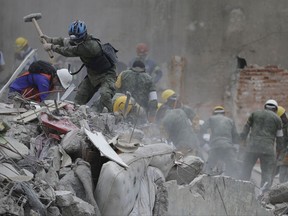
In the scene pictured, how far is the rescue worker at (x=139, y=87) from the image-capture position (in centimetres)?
1387

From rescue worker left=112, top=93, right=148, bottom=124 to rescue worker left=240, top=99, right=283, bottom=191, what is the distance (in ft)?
7.19

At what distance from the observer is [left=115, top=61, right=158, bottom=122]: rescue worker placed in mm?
13867

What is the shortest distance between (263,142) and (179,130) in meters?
1.38

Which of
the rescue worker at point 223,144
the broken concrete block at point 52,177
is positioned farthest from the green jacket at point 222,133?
the broken concrete block at point 52,177

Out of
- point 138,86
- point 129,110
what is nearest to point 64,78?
point 129,110

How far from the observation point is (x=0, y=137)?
25.9ft

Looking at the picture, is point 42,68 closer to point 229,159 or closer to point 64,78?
point 64,78

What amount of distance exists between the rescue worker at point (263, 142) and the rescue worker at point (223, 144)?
0.74 feet

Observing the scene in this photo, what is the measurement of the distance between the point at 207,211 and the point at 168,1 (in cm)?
986

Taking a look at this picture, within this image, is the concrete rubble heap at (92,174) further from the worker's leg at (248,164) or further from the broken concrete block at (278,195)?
the worker's leg at (248,164)

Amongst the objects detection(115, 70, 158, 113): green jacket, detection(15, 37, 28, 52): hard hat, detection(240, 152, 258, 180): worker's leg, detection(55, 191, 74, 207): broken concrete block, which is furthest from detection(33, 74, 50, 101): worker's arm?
detection(15, 37, 28, 52): hard hat

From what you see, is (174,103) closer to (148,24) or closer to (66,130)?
(148,24)

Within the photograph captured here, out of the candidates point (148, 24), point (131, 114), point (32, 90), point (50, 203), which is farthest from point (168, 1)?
point (50, 203)

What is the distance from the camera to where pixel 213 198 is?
10047mm
